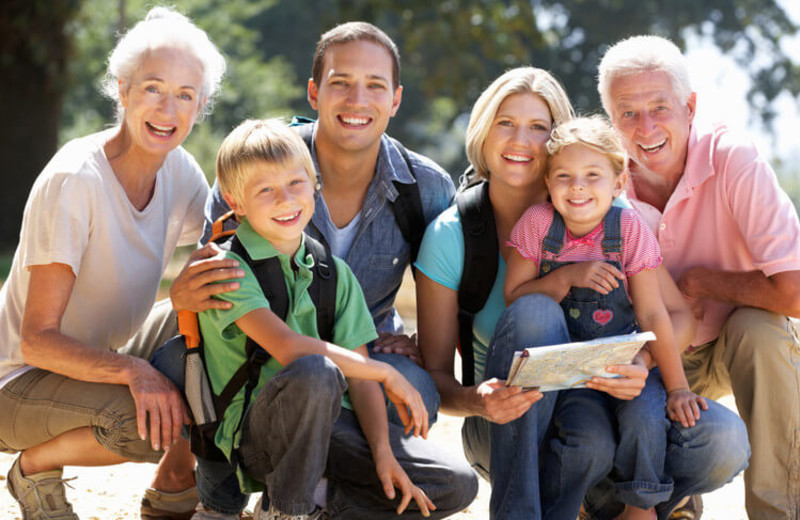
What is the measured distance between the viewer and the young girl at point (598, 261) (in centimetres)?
332

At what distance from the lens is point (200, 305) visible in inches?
124

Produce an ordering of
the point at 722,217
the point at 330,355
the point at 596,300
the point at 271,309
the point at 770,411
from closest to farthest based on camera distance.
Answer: the point at 330,355 → the point at 271,309 → the point at 596,300 → the point at 770,411 → the point at 722,217

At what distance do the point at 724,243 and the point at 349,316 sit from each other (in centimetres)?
162

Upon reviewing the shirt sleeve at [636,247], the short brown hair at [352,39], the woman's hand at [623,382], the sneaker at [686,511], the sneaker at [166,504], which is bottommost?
the sneaker at [686,511]

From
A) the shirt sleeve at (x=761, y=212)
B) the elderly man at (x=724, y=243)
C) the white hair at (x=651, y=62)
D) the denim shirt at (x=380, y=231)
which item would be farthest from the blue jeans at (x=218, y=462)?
the white hair at (x=651, y=62)

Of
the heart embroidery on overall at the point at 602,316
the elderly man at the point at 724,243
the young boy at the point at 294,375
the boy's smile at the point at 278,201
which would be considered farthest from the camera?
the elderly man at the point at 724,243

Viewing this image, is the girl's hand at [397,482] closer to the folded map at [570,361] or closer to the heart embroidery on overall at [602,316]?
the folded map at [570,361]

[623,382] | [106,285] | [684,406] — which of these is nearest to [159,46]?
[106,285]

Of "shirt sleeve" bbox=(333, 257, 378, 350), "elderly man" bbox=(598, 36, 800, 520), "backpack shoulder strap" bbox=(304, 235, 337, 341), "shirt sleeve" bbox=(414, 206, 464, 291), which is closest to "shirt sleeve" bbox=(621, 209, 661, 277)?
"elderly man" bbox=(598, 36, 800, 520)

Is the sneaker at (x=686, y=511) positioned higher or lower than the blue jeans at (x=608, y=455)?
lower

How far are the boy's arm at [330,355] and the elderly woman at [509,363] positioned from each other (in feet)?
0.89

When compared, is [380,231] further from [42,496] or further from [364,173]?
[42,496]

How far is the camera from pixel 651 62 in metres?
3.87

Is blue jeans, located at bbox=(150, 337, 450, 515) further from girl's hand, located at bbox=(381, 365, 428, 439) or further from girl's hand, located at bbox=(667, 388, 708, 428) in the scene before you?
girl's hand, located at bbox=(667, 388, 708, 428)
